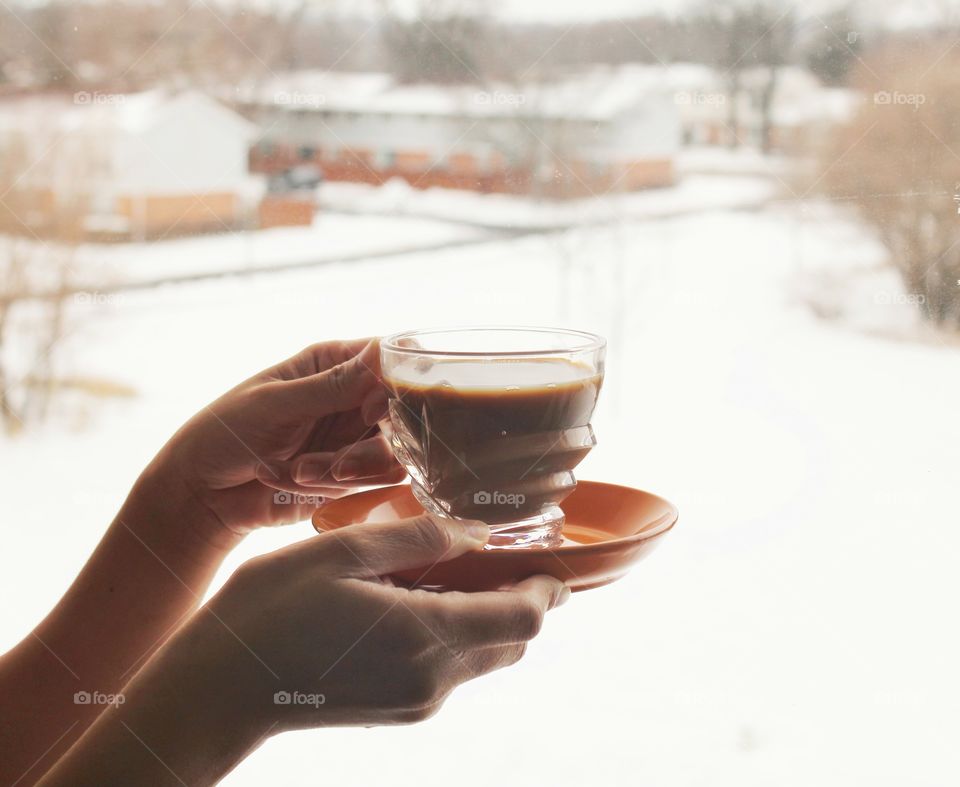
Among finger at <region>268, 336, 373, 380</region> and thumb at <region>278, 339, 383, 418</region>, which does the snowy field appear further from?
thumb at <region>278, 339, 383, 418</region>

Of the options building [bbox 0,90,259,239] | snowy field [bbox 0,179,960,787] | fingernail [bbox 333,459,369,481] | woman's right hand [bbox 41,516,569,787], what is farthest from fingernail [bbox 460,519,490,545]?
building [bbox 0,90,259,239]

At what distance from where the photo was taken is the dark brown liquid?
0.77 m

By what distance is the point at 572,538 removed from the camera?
837mm

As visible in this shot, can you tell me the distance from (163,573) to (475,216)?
0.69m

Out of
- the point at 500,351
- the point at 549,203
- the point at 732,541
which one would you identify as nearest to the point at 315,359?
the point at 500,351

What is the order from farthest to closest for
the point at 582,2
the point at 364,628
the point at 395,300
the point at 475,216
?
1. the point at 395,300
2. the point at 475,216
3. the point at 582,2
4. the point at 364,628

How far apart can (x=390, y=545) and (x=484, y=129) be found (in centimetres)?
86

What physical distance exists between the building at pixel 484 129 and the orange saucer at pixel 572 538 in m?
→ 0.60

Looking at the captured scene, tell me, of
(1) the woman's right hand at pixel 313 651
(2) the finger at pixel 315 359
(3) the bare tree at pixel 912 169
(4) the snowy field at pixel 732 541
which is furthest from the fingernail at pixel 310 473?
(3) the bare tree at pixel 912 169

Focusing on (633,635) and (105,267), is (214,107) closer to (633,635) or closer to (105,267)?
(105,267)

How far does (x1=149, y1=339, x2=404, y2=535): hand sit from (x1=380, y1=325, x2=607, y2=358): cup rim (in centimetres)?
5

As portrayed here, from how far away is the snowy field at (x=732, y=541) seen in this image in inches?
51.1

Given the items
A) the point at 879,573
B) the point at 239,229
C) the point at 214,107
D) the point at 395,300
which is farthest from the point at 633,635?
the point at 214,107

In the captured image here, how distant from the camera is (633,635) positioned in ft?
4.59
